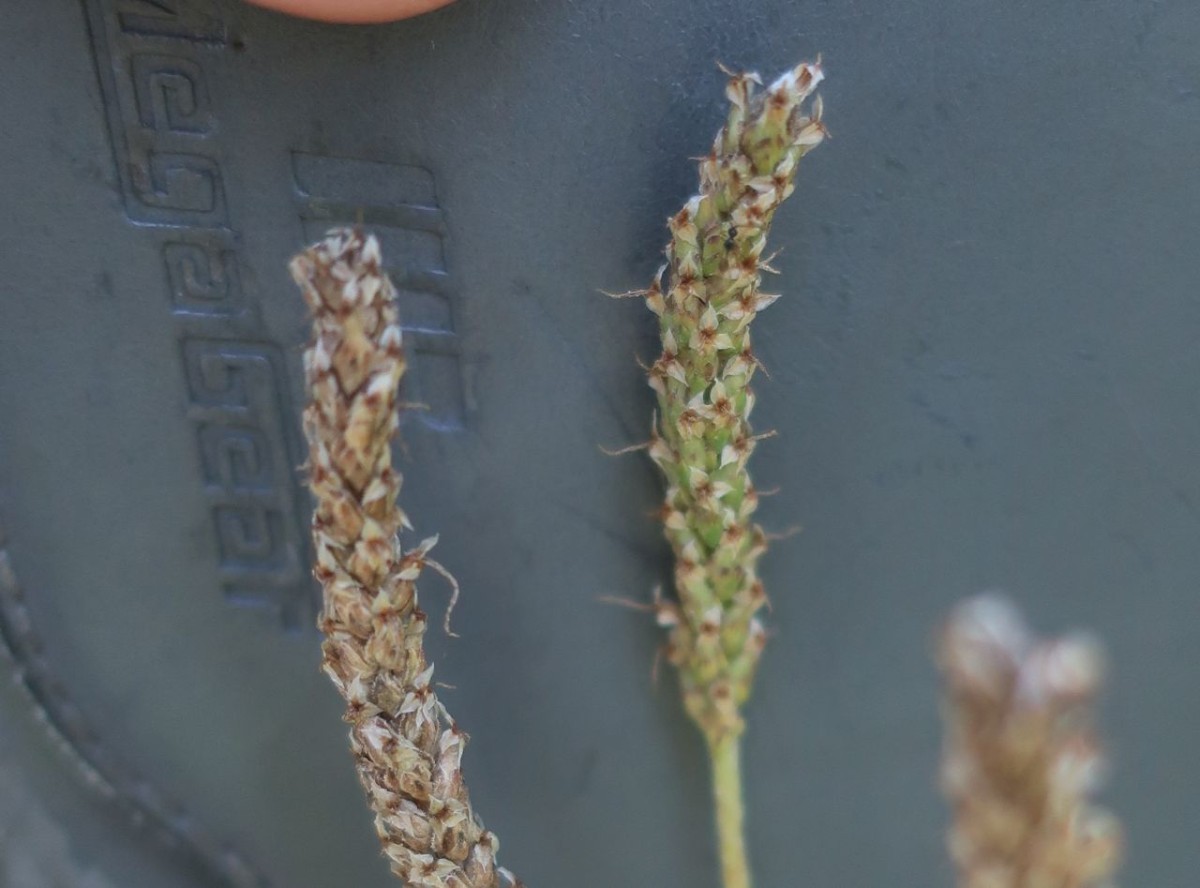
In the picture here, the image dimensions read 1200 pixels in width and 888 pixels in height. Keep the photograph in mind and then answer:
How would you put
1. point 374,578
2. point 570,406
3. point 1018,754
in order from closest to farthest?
point 1018,754, point 374,578, point 570,406

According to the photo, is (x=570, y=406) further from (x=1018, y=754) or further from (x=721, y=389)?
(x=1018, y=754)

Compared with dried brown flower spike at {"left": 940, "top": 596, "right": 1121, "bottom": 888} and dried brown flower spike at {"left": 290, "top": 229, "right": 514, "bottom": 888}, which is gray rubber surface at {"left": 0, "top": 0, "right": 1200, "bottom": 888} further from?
dried brown flower spike at {"left": 940, "top": 596, "right": 1121, "bottom": 888}

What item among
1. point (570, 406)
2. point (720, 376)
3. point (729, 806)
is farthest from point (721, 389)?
point (729, 806)

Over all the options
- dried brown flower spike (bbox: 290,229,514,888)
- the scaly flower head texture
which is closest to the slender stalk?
the scaly flower head texture

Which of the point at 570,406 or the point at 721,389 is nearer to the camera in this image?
the point at 721,389

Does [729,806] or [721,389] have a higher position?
[721,389]

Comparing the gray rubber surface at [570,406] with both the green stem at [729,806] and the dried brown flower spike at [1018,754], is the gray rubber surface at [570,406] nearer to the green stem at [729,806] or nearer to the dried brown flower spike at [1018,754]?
the green stem at [729,806]

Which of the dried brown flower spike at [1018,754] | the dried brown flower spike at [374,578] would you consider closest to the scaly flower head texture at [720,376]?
the dried brown flower spike at [374,578]
